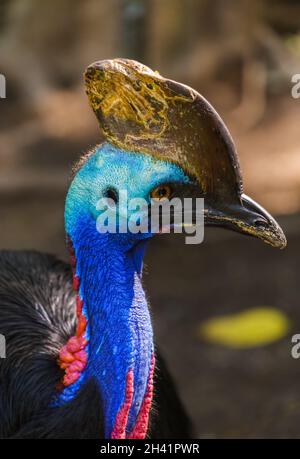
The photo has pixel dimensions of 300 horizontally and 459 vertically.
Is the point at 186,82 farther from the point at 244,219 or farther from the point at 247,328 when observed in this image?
the point at 244,219

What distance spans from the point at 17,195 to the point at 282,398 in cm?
211

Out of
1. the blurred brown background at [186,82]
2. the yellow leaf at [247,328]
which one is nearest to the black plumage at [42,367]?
the yellow leaf at [247,328]

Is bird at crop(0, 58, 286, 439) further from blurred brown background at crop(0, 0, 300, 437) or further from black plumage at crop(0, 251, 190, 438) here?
blurred brown background at crop(0, 0, 300, 437)

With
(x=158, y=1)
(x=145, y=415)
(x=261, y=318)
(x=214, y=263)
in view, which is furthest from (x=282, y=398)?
(x=158, y=1)

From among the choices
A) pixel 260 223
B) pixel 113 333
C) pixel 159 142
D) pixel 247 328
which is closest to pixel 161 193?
pixel 159 142

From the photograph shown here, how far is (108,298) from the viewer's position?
2.30m

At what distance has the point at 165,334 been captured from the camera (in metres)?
4.62

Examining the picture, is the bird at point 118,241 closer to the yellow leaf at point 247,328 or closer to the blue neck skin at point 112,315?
the blue neck skin at point 112,315

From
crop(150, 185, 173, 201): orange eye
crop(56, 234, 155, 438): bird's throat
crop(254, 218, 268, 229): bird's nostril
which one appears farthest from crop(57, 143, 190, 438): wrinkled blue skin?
crop(254, 218, 268, 229): bird's nostril

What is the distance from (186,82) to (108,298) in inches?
149

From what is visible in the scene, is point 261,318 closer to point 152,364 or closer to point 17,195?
point 17,195

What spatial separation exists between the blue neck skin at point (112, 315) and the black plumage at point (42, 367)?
65 millimetres

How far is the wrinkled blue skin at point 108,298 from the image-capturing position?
226 cm

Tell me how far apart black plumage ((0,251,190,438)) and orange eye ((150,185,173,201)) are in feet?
1.63
